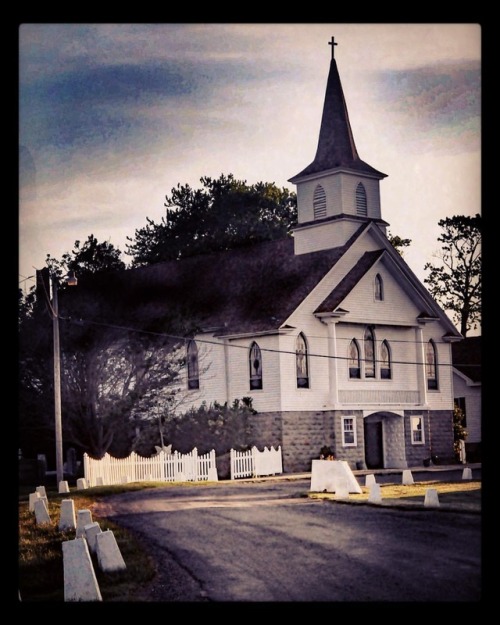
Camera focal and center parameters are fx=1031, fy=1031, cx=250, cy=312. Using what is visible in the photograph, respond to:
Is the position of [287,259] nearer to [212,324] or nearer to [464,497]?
[212,324]

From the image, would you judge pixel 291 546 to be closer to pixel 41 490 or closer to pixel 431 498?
pixel 431 498

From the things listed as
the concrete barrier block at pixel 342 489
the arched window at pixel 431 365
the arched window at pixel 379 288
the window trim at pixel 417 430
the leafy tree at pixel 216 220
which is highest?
the leafy tree at pixel 216 220

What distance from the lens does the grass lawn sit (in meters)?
10.4

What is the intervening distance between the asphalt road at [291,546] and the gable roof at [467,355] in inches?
67.1

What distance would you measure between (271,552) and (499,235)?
402 centimetres

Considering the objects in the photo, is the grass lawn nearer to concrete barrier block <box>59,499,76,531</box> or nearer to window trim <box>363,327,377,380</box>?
concrete barrier block <box>59,499,76,531</box>

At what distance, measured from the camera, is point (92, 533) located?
10.7 metres

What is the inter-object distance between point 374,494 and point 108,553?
3.14 metres

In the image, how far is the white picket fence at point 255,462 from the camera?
38.6 feet

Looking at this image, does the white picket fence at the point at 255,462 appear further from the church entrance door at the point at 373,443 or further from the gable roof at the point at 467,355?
the gable roof at the point at 467,355

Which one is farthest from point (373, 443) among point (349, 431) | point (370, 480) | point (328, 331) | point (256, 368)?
point (256, 368)

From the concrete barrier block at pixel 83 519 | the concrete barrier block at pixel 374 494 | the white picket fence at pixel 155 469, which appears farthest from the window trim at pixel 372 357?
the concrete barrier block at pixel 83 519

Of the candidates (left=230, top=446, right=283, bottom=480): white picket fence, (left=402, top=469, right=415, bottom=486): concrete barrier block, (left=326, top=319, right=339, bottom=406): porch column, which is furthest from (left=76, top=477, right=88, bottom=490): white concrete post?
(left=402, top=469, right=415, bottom=486): concrete barrier block

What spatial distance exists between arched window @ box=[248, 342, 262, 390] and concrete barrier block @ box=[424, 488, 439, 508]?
92.0 inches
